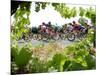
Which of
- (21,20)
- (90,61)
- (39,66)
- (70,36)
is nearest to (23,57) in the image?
(39,66)

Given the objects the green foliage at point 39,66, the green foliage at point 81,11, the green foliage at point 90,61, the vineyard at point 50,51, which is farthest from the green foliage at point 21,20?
the green foliage at point 90,61

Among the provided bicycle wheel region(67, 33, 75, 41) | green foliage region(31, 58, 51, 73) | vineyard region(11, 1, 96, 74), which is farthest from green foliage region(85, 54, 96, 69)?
green foliage region(31, 58, 51, 73)

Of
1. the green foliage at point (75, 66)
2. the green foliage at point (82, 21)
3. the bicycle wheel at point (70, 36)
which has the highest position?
the green foliage at point (82, 21)

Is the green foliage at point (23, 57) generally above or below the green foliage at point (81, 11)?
below

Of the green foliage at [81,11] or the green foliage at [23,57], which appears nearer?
the green foliage at [23,57]

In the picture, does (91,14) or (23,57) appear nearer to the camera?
(23,57)

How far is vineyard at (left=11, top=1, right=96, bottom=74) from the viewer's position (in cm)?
129

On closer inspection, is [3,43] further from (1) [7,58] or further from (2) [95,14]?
(2) [95,14]

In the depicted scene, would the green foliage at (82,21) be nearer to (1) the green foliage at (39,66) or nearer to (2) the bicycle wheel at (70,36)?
(2) the bicycle wheel at (70,36)

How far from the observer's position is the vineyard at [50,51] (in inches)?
50.9

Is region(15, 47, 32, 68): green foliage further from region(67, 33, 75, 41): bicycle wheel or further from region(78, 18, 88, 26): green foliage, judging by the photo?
region(78, 18, 88, 26): green foliage

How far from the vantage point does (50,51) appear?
1.35 m

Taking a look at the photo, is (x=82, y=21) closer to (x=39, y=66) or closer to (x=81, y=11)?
(x=81, y=11)

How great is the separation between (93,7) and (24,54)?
0.57 metres
